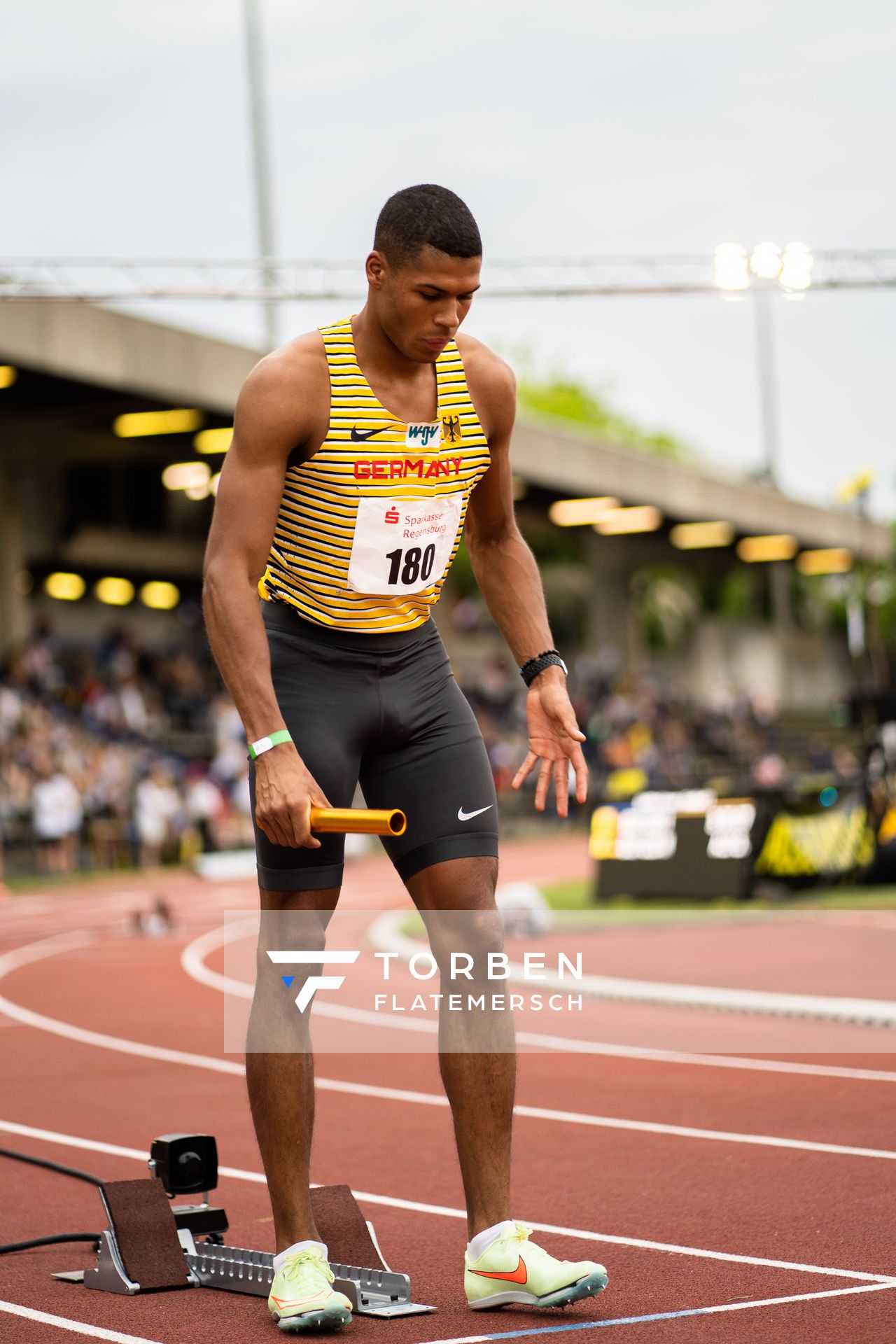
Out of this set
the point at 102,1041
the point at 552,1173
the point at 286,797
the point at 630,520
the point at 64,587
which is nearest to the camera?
the point at 286,797

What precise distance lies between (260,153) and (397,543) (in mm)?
23668

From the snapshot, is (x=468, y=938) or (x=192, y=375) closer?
(x=468, y=938)

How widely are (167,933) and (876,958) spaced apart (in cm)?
714

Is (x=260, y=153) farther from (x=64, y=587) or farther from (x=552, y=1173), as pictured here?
(x=552, y=1173)

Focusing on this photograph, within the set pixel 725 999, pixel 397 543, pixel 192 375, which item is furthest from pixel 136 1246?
pixel 192 375

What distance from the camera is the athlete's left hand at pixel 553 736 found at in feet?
14.1

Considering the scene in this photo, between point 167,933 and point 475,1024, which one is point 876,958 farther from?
point 475,1024

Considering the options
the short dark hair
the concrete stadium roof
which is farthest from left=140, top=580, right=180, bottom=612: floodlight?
the short dark hair

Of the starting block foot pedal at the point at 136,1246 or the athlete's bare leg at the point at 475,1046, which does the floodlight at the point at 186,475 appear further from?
the athlete's bare leg at the point at 475,1046

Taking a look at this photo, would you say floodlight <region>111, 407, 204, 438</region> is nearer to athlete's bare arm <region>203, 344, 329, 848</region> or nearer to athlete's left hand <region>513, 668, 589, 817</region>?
athlete's left hand <region>513, 668, 589, 817</region>

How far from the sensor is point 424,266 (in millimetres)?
3908

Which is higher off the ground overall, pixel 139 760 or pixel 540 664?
pixel 540 664

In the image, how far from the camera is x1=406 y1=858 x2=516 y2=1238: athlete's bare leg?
13.2ft

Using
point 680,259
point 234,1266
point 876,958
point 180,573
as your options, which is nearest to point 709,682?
point 180,573
